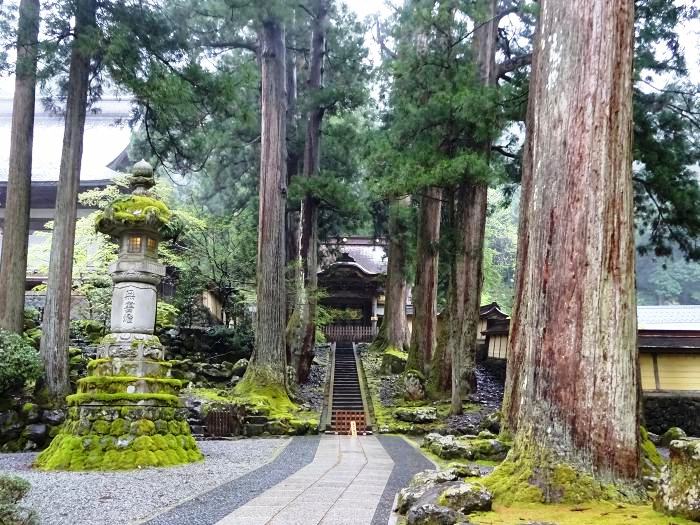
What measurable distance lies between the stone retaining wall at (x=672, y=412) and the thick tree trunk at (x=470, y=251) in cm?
431

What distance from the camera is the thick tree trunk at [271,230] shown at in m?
12.7

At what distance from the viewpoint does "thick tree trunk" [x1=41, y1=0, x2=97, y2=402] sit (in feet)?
30.8

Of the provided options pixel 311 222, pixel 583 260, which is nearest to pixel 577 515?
pixel 583 260

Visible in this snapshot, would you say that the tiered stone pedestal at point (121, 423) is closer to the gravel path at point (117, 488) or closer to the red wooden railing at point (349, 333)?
the gravel path at point (117, 488)

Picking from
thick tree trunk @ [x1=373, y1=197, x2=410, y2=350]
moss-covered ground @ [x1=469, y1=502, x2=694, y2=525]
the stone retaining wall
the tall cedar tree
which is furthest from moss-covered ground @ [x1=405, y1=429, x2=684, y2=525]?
thick tree trunk @ [x1=373, y1=197, x2=410, y2=350]

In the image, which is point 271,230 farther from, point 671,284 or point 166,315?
point 671,284

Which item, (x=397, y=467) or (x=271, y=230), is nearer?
(x=397, y=467)

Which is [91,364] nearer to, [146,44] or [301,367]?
[146,44]

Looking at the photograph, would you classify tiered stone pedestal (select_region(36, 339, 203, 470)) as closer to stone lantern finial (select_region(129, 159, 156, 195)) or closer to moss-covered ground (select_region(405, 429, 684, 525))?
stone lantern finial (select_region(129, 159, 156, 195))

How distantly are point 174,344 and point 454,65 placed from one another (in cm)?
973

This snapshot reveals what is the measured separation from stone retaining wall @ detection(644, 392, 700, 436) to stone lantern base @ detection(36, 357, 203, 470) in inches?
395

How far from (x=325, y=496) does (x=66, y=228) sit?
23.2 ft

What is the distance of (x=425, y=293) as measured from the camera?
15.7 m

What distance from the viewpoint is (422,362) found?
15.1 meters
